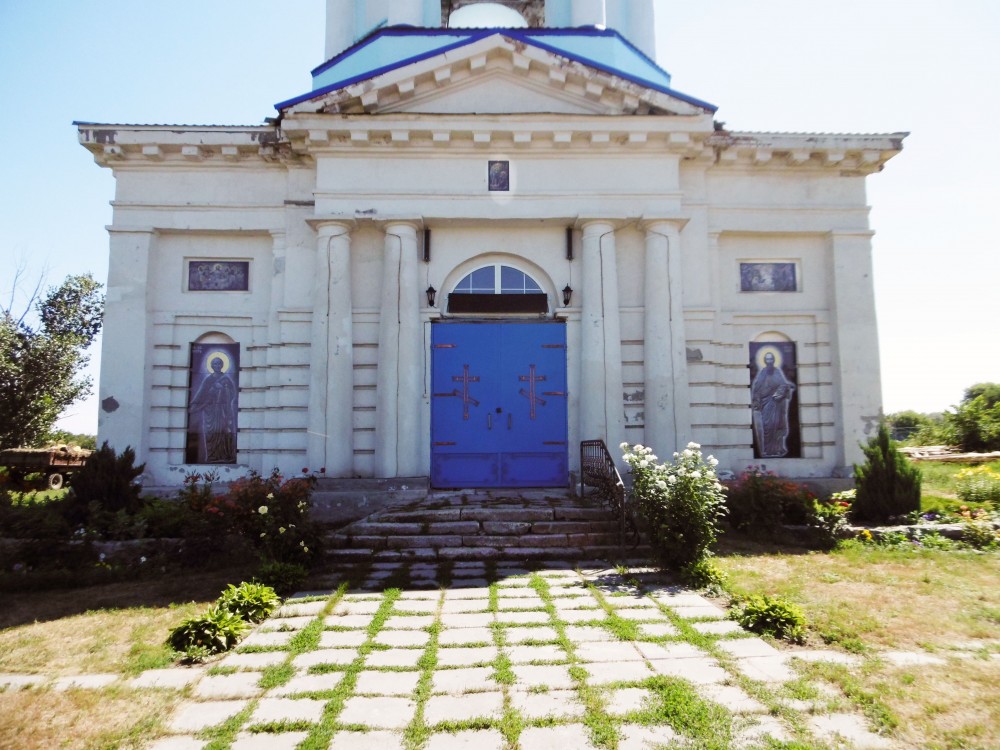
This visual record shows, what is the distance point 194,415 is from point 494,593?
758cm

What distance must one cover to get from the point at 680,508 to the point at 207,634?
181 inches

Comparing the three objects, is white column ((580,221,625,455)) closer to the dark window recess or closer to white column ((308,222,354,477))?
the dark window recess

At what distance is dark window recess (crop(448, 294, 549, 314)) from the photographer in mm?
11578

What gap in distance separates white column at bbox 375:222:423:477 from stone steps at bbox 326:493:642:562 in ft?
4.32

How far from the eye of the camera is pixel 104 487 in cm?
915

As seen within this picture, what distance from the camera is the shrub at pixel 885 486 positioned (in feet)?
30.7

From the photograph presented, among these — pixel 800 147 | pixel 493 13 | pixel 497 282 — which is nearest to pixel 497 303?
pixel 497 282

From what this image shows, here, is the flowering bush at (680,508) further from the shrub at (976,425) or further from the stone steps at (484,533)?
the shrub at (976,425)

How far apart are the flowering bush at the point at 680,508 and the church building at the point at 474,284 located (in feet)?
11.3

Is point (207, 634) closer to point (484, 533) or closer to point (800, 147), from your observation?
point (484, 533)

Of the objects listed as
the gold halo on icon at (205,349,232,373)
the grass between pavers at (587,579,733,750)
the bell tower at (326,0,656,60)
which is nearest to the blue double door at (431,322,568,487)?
the gold halo on icon at (205,349,232,373)

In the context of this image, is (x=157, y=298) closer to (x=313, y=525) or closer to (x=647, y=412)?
(x=313, y=525)

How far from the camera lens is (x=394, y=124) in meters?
11.1

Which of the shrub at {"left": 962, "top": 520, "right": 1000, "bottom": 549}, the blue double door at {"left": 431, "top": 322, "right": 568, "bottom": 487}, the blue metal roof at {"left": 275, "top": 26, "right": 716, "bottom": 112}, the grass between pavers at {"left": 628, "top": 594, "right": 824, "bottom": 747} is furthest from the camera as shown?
the blue metal roof at {"left": 275, "top": 26, "right": 716, "bottom": 112}
